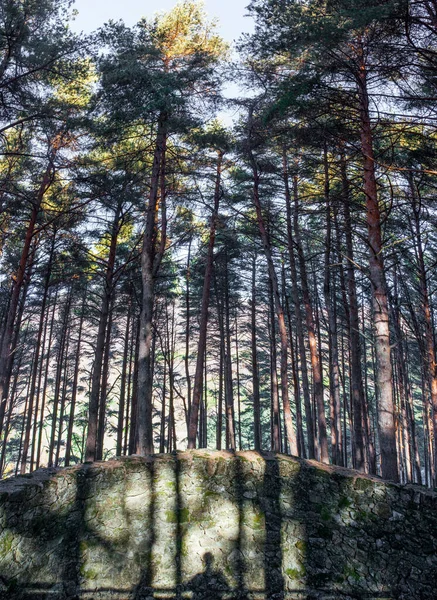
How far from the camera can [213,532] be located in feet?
19.4

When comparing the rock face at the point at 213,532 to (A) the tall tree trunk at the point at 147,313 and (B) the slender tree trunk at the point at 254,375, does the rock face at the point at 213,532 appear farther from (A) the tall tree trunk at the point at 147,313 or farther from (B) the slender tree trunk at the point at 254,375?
(B) the slender tree trunk at the point at 254,375

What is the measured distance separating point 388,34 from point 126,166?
6.93 meters

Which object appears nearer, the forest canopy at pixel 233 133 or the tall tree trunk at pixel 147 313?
the forest canopy at pixel 233 133

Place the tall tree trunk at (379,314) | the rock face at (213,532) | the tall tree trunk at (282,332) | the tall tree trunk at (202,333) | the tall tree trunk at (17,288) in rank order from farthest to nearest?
the tall tree trunk at (202,333), the tall tree trunk at (17,288), the tall tree trunk at (282,332), the tall tree trunk at (379,314), the rock face at (213,532)

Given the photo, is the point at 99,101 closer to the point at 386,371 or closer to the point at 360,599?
the point at 386,371

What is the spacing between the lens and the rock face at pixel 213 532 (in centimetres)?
538

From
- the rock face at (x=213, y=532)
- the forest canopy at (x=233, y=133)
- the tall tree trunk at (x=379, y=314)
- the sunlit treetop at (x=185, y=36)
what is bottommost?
the rock face at (x=213, y=532)

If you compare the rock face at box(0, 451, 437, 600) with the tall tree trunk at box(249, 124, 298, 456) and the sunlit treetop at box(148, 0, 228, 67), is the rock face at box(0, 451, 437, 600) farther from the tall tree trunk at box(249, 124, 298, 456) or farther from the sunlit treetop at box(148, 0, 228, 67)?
the sunlit treetop at box(148, 0, 228, 67)

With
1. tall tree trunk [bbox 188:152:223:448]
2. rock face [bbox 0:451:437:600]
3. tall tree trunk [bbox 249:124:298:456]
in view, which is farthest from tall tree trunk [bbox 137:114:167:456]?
tall tree trunk [bbox 249:124:298:456]

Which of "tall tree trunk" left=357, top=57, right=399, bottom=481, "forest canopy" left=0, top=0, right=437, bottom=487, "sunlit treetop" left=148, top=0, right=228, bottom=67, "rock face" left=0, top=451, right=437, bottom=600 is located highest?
"sunlit treetop" left=148, top=0, right=228, bottom=67

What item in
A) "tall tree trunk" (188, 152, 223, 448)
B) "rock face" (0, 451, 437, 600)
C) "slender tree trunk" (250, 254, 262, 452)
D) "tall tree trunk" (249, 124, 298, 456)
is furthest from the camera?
"slender tree trunk" (250, 254, 262, 452)

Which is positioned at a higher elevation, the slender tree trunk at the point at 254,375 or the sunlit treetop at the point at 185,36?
the sunlit treetop at the point at 185,36

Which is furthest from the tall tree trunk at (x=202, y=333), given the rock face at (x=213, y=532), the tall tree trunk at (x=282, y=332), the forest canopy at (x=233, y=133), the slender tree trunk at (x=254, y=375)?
the rock face at (x=213, y=532)

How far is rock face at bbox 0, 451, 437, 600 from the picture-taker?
5375 millimetres
